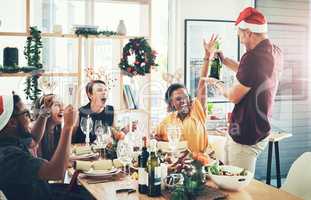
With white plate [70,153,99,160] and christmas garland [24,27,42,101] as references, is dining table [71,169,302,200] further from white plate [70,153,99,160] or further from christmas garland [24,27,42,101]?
christmas garland [24,27,42,101]

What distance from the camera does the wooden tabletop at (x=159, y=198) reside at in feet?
6.09

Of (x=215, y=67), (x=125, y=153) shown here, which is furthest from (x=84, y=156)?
(x=215, y=67)

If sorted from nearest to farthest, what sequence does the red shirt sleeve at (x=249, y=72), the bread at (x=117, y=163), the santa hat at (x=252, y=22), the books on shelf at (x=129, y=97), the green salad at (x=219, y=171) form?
the green salad at (x=219, y=171), the bread at (x=117, y=163), the red shirt sleeve at (x=249, y=72), the santa hat at (x=252, y=22), the books on shelf at (x=129, y=97)

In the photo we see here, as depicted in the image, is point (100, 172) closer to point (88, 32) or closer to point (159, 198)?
point (159, 198)

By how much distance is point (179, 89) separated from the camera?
326 centimetres

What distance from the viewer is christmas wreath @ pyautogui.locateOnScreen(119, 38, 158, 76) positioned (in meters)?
3.95

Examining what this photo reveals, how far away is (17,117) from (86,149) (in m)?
0.76

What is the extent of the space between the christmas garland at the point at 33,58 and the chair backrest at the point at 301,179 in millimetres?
2170

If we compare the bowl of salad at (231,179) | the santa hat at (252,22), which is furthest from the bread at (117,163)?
the santa hat at (252,22)

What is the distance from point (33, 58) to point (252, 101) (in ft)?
6.00

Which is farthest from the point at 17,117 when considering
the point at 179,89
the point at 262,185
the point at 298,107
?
the point at 298,107

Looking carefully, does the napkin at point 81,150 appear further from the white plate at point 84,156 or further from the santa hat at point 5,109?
the santa hat at point 5,109

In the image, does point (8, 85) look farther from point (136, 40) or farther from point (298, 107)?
point (298, 107)

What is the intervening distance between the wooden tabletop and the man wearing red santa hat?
34.6 inches
